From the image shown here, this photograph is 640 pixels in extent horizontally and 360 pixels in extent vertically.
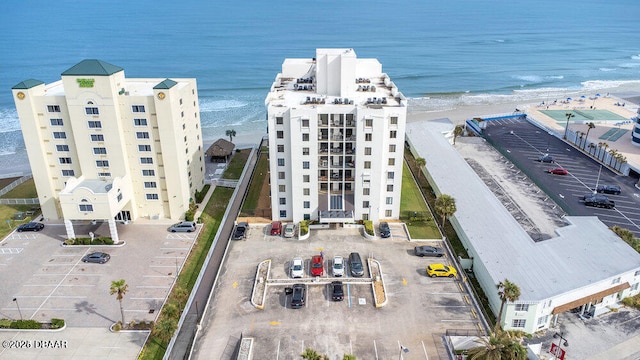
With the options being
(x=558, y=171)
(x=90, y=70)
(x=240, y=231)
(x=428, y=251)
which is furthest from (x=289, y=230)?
(x=558, y=171)

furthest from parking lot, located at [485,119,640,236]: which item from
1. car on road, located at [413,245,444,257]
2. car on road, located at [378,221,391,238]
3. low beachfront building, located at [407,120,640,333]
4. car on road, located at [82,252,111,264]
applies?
car on road, located at [82,252,111,264]

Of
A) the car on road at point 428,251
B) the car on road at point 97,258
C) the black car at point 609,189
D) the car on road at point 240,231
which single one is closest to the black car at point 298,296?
the car on road at point 240,231

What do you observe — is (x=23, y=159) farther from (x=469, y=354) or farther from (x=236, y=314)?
(x=469, y=354)

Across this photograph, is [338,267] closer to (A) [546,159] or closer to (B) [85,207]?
(B) [85,207]

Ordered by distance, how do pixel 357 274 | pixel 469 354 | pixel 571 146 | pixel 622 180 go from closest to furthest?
pixel 469 354 → pixel 357 274 → pixel 622 180 → pixel 571 146

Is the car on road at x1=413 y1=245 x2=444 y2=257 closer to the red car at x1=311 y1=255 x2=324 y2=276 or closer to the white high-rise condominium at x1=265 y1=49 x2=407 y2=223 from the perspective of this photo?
the white high-rise condominium at x1=265 y1=49 x2=407 y2=223

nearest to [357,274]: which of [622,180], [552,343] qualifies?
[552,343]
